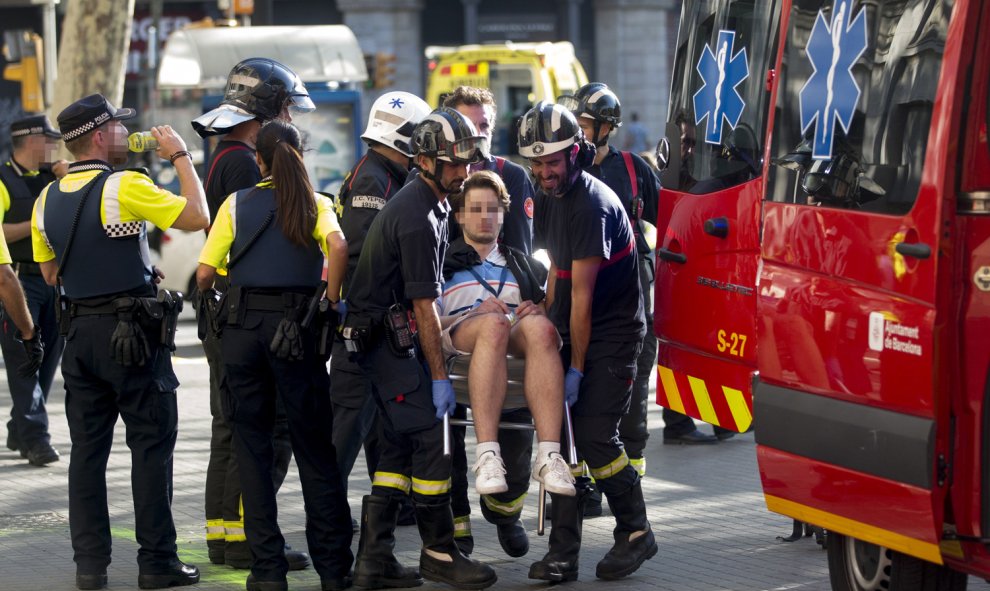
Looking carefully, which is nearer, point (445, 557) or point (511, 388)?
point (445, 557)

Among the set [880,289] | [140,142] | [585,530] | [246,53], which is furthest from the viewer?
[246,53]

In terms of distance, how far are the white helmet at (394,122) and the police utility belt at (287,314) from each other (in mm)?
1181

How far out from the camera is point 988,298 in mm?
4785

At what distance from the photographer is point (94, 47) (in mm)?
17078

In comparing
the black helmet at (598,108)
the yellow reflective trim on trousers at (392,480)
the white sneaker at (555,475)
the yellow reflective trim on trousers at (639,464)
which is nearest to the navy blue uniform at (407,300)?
the yellow reflective trim on trousers at (392,480)

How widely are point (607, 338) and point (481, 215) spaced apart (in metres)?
0.73

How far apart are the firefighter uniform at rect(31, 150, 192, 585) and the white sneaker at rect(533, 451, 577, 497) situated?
1.54 metres

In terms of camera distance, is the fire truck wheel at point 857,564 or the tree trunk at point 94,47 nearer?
the fire truck wheel at point 857,564

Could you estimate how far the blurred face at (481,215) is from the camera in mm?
6719

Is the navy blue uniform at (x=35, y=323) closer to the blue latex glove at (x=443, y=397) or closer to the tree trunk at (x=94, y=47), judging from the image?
the blue latex glove at (x=443, y=397)

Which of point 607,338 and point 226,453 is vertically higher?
point 607,338

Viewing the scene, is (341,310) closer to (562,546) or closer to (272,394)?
(272,394)

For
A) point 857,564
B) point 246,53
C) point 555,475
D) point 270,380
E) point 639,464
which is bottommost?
point 639,464

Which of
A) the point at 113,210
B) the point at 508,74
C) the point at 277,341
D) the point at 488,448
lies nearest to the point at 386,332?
the point at 277,341
